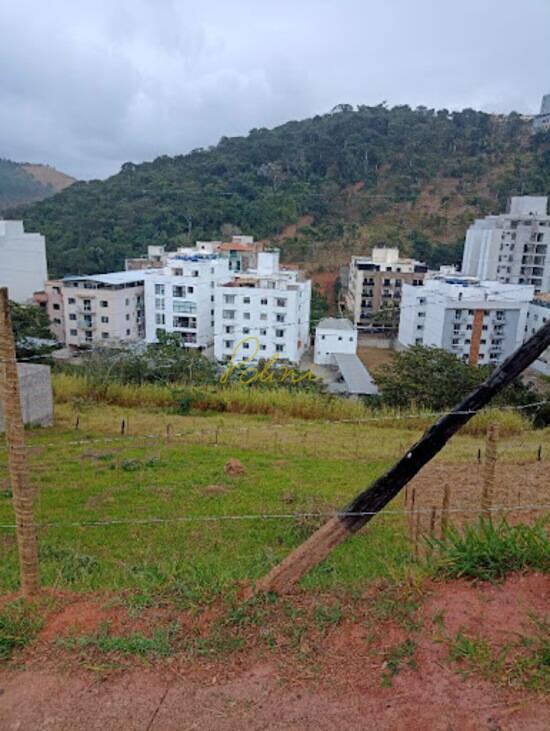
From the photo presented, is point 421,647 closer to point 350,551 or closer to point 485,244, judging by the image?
point 350,551

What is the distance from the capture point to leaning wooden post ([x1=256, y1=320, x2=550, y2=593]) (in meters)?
2.57

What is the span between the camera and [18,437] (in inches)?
112

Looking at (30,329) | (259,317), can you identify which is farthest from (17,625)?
(259,317)

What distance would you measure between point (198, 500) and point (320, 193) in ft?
141

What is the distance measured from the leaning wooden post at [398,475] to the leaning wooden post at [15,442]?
132 centimetres

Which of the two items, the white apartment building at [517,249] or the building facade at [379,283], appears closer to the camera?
the building facade at [379,283]

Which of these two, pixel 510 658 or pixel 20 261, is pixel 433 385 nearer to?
pixel 510 658

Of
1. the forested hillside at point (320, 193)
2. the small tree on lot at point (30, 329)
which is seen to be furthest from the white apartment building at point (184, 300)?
the forested hillside at point (320, 193)

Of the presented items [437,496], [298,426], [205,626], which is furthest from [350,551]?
[298,426]

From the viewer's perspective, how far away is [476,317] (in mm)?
24016

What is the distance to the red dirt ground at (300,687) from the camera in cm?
208

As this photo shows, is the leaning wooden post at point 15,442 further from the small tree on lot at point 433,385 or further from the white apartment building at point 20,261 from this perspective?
the white apartment building at point 20,261

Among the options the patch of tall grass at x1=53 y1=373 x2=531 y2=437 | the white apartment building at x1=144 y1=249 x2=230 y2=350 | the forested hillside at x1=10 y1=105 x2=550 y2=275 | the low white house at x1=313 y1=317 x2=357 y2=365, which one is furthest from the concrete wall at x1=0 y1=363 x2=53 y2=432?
the forested hillside at x1=10 y1=105 x2=550 y2=275

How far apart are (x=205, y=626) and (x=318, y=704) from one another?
741 millimetres
